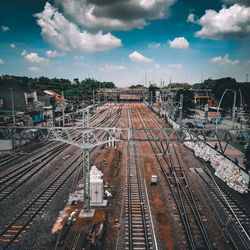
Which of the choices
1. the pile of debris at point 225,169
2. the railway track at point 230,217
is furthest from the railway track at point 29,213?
the pile of debris at point 225,169

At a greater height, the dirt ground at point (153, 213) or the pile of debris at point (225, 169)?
the pile of debris at point (225, 169)

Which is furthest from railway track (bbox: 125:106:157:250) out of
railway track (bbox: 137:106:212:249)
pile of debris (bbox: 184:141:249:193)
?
pile of debris (bbox: 184:141:249:193)

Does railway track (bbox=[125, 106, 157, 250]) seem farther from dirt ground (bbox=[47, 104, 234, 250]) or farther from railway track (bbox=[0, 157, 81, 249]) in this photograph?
railway track (bbox=[0, 157, 81, 249])

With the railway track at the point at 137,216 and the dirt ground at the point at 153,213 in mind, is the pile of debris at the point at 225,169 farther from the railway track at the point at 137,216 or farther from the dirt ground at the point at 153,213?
the railway track at the point at 137,216

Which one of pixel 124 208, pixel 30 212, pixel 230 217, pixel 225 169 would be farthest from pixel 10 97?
pixel 230 217

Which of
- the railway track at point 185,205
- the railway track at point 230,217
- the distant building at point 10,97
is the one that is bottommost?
the railway track at point 230,217

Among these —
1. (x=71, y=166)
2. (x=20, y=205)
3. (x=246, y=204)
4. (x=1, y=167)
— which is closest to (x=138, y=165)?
(x=71, y=166)

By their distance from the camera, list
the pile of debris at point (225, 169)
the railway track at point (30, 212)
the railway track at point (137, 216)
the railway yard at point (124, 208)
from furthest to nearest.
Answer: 1. the pile of debris at point (225, 169)
2. the railway track at point (30, 212)
3. the railway yard at point (124, 208)
4. the railway track at point (137, 216)
